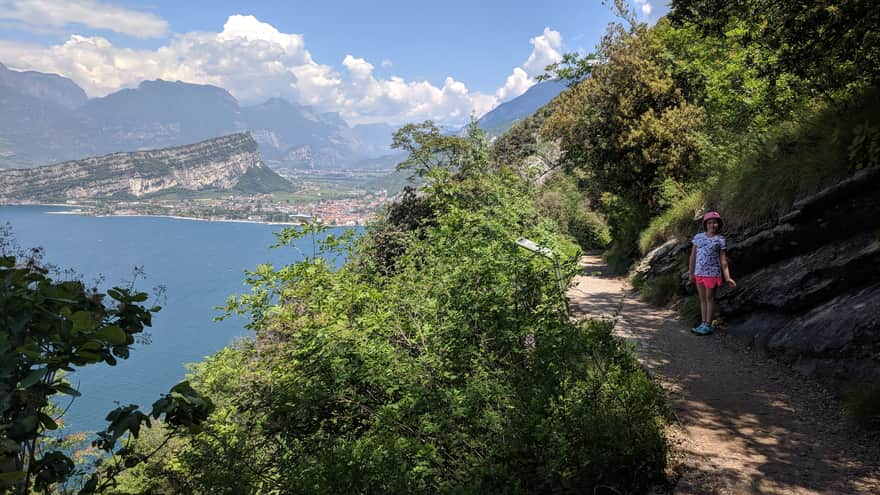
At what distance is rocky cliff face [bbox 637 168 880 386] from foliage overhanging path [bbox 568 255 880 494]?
33 centimetres

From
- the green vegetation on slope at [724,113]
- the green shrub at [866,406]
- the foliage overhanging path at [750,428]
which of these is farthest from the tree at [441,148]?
the green shrub at [866,406]

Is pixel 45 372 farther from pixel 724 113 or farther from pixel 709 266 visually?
pixel 724 113

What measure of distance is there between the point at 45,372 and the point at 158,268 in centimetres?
13501

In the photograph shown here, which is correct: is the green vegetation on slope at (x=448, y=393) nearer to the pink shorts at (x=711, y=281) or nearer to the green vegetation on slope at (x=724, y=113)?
the pink shorts at (x=711, y=281)

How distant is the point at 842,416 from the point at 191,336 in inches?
3751

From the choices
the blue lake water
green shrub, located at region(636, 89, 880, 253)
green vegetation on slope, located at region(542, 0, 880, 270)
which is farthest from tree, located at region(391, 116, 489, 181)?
green shrub, located at region(636, 89, 880, 253)

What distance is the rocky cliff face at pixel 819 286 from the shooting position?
488 centimetres

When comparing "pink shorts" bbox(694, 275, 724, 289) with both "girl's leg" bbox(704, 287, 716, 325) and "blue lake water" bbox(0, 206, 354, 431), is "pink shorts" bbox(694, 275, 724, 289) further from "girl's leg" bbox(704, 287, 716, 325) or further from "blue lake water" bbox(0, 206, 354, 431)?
"blue lake water" bbox(0, 206, 354, 431)

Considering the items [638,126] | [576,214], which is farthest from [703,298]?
[576,214]

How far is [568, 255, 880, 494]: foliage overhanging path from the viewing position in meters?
3.67

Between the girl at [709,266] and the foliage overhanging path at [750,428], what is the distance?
1.25 feet

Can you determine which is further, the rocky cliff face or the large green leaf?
the rocky cliff face

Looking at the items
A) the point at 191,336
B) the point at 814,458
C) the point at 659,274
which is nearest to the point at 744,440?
the point at 814,458

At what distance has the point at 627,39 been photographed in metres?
15.1
